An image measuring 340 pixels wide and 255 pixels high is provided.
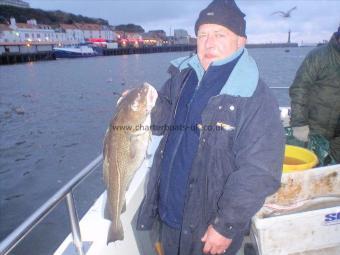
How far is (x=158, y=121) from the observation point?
8.76 feet

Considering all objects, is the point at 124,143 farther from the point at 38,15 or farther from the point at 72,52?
the point at 38,15

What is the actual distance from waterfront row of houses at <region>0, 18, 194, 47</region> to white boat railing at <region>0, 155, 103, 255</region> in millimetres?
73686

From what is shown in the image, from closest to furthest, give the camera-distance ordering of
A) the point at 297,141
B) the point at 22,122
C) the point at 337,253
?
the point at 337,253
the point at 297,141
the point at 22,122

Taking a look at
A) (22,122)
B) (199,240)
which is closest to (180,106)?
(199,240)

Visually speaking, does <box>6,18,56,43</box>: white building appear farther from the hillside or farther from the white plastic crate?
the white plastic crate

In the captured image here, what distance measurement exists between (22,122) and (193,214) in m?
23.4

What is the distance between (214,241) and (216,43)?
137 cm

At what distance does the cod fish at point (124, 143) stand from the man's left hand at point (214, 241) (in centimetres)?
75

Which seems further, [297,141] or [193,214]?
[297,141]

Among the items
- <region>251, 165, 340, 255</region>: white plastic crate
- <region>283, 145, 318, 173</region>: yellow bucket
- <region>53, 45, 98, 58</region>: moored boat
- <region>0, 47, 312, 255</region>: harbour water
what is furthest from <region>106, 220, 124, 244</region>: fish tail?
<region>53, 45, 98, 58</region>: moored boat

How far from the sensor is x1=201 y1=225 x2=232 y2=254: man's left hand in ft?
6.69

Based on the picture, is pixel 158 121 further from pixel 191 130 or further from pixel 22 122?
pixel 22 122

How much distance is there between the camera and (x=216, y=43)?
228cm

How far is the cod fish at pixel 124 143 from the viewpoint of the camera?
94.3 inches
